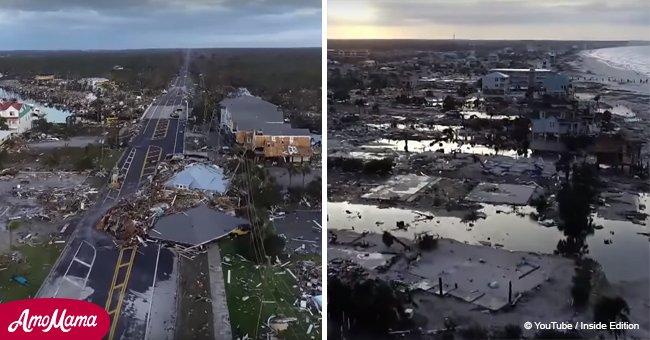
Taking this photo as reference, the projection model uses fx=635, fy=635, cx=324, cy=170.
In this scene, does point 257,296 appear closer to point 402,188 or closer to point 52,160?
point 402,188

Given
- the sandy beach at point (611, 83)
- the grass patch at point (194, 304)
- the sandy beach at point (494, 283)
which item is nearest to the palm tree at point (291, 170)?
the sandy beach at point (494, 283)

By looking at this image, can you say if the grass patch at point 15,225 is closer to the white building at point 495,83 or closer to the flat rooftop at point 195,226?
the flat rooftop at point 195,226

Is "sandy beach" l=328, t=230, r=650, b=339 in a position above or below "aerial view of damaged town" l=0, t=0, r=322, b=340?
below

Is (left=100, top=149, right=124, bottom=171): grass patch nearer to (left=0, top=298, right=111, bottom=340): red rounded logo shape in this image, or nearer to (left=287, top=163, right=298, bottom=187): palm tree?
(left=0, top=298, right=111, bottom=340): red rounded logo shape

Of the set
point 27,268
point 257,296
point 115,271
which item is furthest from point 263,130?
point 27,268

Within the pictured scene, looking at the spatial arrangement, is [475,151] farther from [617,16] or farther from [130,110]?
[130,110]

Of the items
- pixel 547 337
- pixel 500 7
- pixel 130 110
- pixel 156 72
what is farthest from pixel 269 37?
pixel 547 337

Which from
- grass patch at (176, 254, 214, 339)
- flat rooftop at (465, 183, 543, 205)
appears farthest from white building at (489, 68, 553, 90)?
grass patch at (176, 254, 214, 339)
